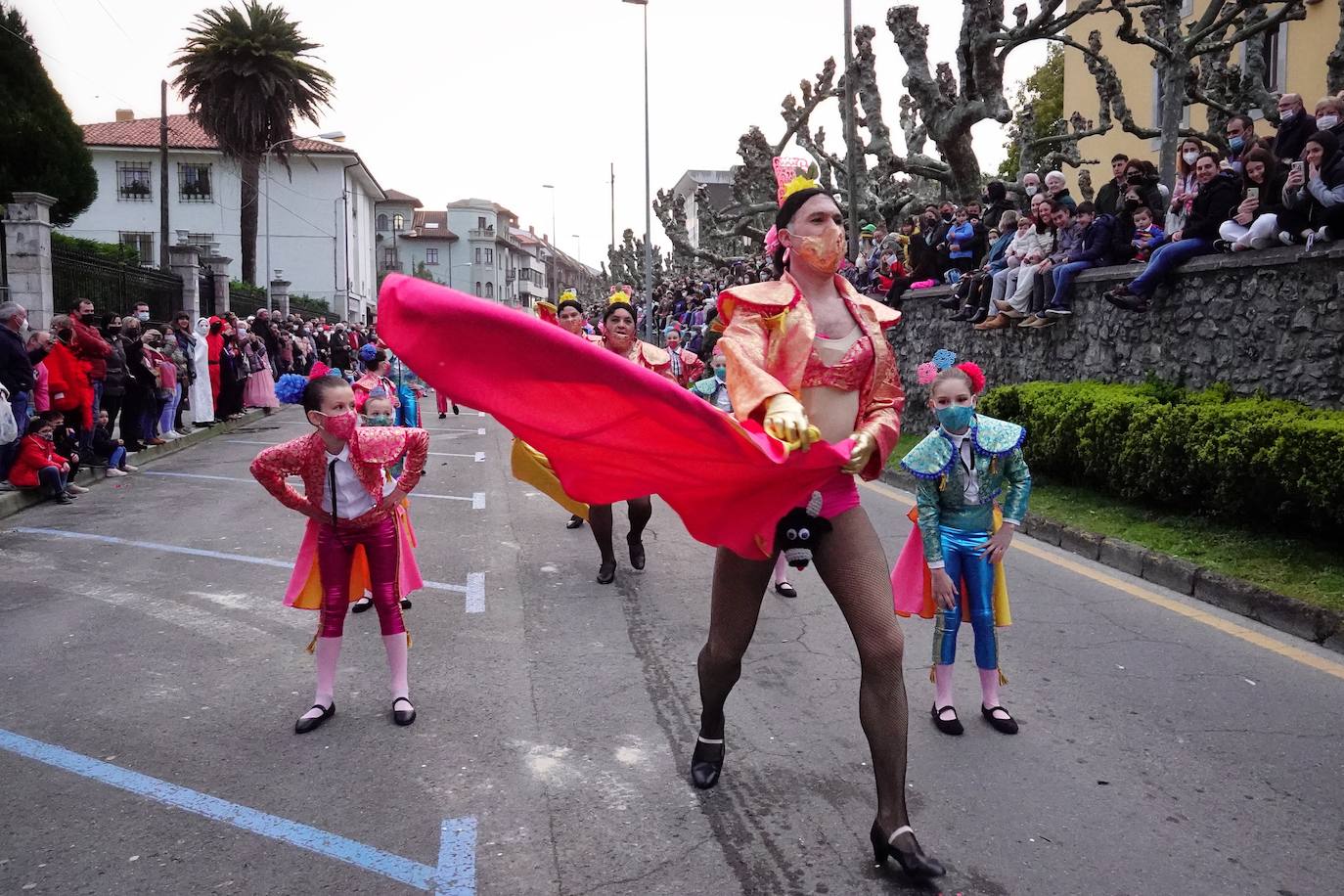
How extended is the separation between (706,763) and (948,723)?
123cm

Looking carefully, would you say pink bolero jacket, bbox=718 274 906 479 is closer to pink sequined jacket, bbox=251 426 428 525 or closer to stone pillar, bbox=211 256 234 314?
pink sequined jacket, bbox=251 426 428 525

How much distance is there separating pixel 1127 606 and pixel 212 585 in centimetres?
626

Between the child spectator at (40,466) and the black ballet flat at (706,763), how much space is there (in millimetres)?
9862

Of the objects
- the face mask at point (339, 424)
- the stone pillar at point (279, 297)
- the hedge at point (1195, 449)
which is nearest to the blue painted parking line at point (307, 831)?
the face mask at point (339, 424)

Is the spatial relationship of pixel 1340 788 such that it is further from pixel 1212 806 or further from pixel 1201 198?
pixel 1201 198

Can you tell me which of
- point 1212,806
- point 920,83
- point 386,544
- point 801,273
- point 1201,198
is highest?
point 920,83

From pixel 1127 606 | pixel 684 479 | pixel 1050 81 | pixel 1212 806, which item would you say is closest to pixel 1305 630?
pixel 1127 606

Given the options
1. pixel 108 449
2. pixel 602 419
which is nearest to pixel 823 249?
pixel 602 419

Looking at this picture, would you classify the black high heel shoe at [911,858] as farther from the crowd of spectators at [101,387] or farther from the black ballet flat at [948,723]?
the crowd of spectators at [101,387]

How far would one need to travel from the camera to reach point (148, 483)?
505 inches

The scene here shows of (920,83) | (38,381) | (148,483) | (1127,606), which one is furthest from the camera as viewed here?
(920,83)

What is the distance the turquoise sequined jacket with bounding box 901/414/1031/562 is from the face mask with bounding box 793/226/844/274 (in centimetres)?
122

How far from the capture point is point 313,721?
15.3 feet

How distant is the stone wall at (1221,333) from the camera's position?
27.6ft
